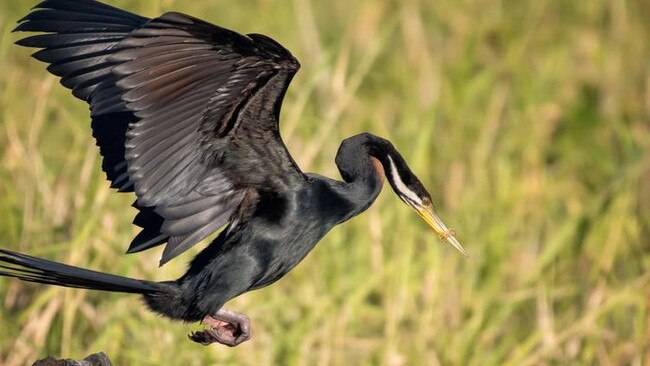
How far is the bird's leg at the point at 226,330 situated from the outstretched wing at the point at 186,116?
0.97ft

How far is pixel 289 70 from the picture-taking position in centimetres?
505

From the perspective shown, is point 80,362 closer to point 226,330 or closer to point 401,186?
point 226,330

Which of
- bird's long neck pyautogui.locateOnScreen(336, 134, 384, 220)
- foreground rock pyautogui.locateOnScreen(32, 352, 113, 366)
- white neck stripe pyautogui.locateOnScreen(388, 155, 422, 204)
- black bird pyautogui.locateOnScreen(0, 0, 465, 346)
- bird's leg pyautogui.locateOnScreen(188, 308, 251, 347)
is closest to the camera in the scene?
foreground rock pyautogui.locateOnScreen(32, 352, 113, 366)

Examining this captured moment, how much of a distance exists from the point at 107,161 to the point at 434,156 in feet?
11.2

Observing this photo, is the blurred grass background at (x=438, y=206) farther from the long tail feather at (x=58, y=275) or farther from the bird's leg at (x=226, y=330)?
the long tail feather at (x=58, y=275)

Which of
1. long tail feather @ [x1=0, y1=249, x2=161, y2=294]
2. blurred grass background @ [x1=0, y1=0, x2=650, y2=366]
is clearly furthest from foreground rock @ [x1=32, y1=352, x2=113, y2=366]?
blurred grass background @ [x1=0, y1=0, x2=650, y2=366]

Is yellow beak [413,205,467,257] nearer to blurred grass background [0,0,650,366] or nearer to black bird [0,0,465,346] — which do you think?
black bird [0,0,465,346]

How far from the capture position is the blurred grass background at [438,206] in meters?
6.59

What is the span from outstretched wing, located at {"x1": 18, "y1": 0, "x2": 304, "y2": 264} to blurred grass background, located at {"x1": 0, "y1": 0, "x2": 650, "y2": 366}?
931mm

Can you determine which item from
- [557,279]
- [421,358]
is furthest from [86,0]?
Result: [557,279]

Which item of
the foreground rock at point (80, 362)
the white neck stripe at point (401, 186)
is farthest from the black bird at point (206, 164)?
the foreground rock at point (80, 362)

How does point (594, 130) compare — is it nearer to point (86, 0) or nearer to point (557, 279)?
point (557, 279)

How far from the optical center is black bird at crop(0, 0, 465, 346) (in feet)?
16.3

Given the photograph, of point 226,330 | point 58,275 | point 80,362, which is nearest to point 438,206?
point 226,330
